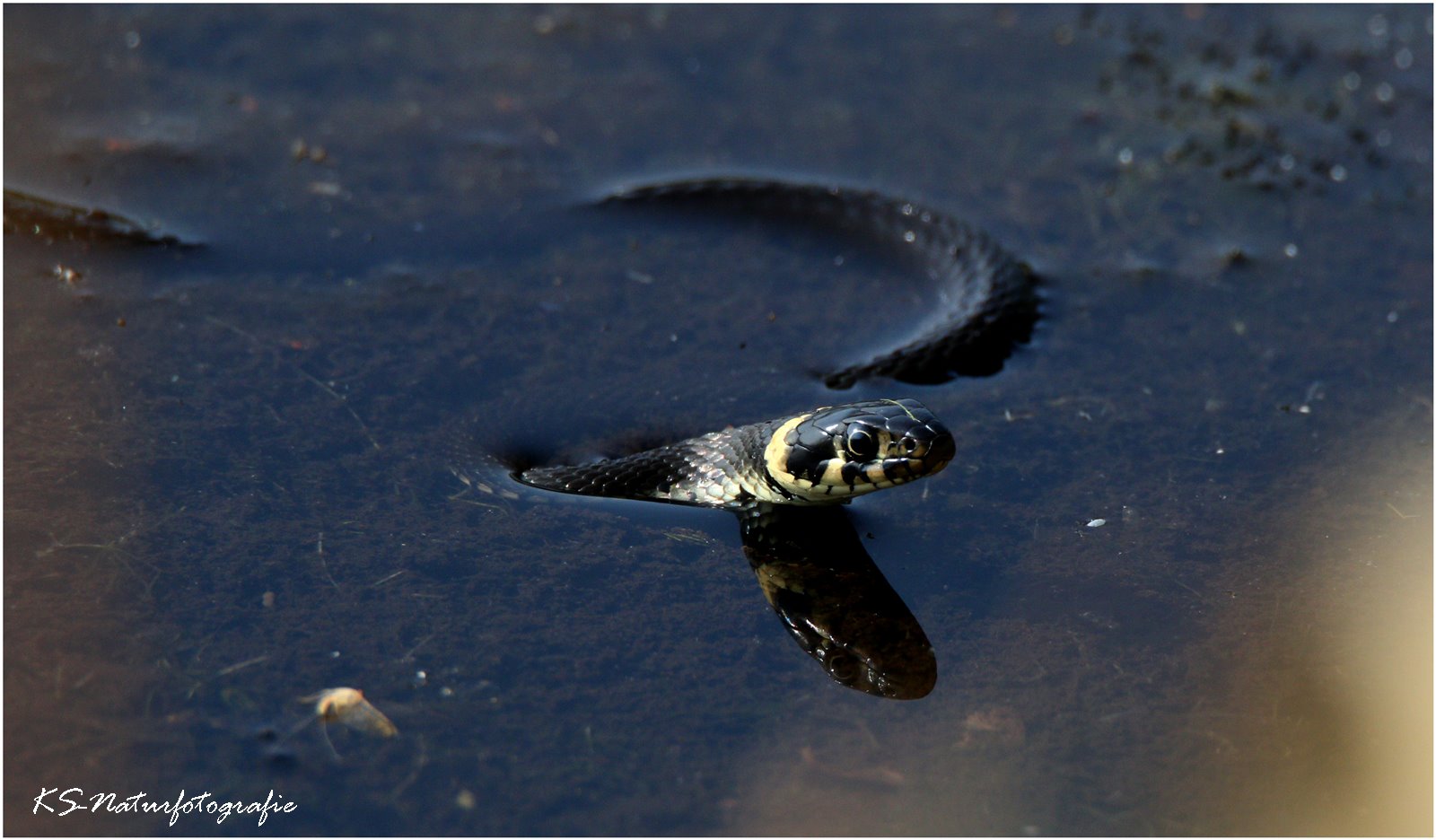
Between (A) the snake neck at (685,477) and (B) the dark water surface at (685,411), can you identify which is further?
(A) the snake neck at (685,477)

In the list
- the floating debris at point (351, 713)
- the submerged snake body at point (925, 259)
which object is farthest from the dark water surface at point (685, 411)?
the submerged snake body at point (925, 259)

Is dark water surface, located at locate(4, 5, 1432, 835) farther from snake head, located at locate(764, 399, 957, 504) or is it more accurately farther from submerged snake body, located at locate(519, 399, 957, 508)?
snake head, located at locate(764, 399, 957, 504)

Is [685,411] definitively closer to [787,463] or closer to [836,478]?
[787,463]

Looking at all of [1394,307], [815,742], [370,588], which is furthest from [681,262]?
[1394,307]

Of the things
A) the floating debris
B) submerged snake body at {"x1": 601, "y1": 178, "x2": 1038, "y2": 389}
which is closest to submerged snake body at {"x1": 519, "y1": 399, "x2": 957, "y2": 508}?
submerged snake body at {"x1": 601, "y1": 178, "x2": 1038, "y2": 389}

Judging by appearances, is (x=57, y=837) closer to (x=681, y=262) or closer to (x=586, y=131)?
(x=681, y=262)

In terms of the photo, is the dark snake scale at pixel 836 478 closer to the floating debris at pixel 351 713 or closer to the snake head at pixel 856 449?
the snake head at pixel 856 449

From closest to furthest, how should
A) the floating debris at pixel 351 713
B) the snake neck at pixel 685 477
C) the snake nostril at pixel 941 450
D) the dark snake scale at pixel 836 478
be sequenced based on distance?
the floating debris at pixel 351 713 → the dark snake scale at pixel 836 478 → the snake nostril at pixel 941 450 → the snake neck at pixel 685 477
